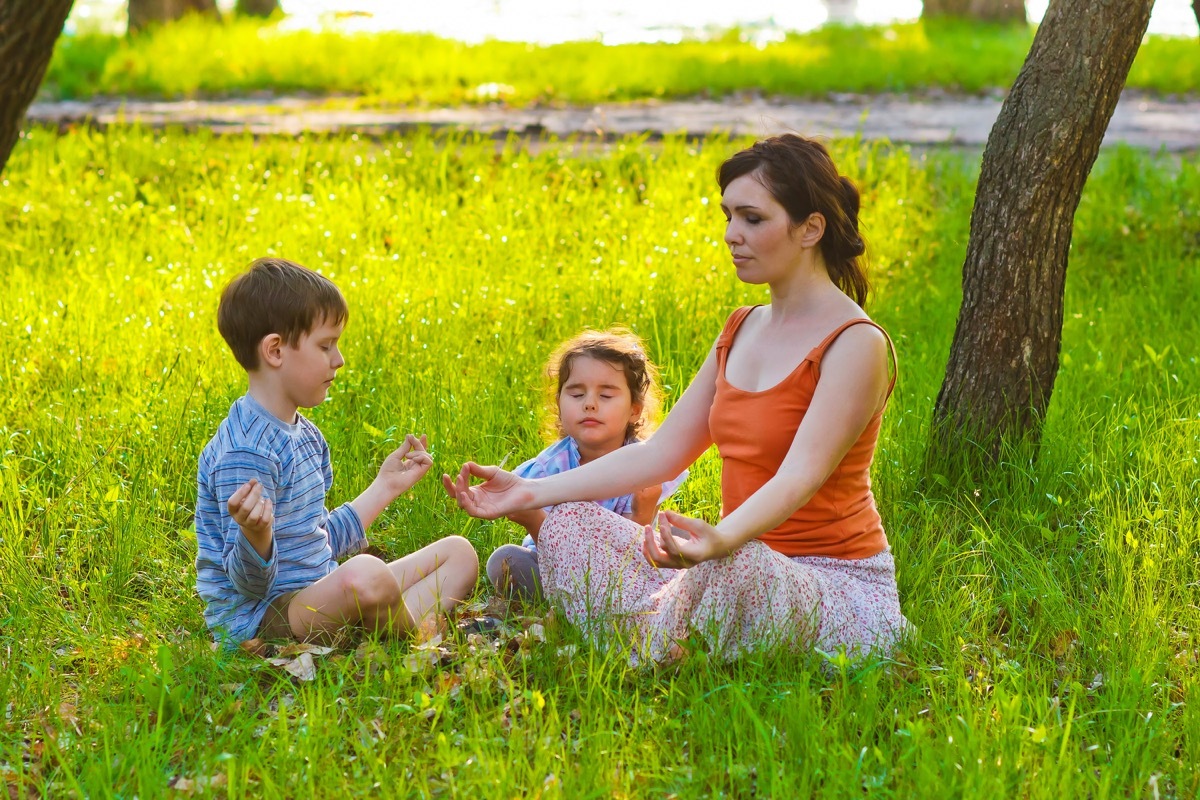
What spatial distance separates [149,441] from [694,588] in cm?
229

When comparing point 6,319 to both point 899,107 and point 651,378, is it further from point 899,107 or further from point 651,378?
point 899,107

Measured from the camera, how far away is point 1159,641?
335 cm

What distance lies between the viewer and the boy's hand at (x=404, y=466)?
11.4 ft

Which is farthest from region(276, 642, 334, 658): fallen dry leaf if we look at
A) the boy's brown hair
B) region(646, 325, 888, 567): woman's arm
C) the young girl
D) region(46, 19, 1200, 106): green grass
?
region(46, 19, 1200, 106): green grass

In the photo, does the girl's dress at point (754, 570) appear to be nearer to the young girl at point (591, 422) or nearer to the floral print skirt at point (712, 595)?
the floral print skirt at point (712, 595)

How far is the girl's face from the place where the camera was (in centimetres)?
379

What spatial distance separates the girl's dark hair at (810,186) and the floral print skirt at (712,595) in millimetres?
819

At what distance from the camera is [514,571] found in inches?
148

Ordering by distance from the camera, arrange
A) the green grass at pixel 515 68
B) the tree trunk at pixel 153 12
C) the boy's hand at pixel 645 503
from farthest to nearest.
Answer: the tree trunk at pixel 153 12, the green grass at pixel 515 68, the boy's hand at pixel 645 503

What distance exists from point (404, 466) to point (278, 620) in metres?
0.54

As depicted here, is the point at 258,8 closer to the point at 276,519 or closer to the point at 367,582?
the point at 276,519

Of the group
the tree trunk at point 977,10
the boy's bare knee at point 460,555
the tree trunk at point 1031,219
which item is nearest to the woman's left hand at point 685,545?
the boy's bare knee at point 460,555

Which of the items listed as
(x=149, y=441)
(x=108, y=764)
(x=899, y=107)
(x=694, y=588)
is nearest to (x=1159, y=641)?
(x=694, y=588)

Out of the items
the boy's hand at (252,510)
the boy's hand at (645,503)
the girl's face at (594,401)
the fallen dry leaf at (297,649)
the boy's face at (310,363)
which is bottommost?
the fallen dry leaf at (297,649)
